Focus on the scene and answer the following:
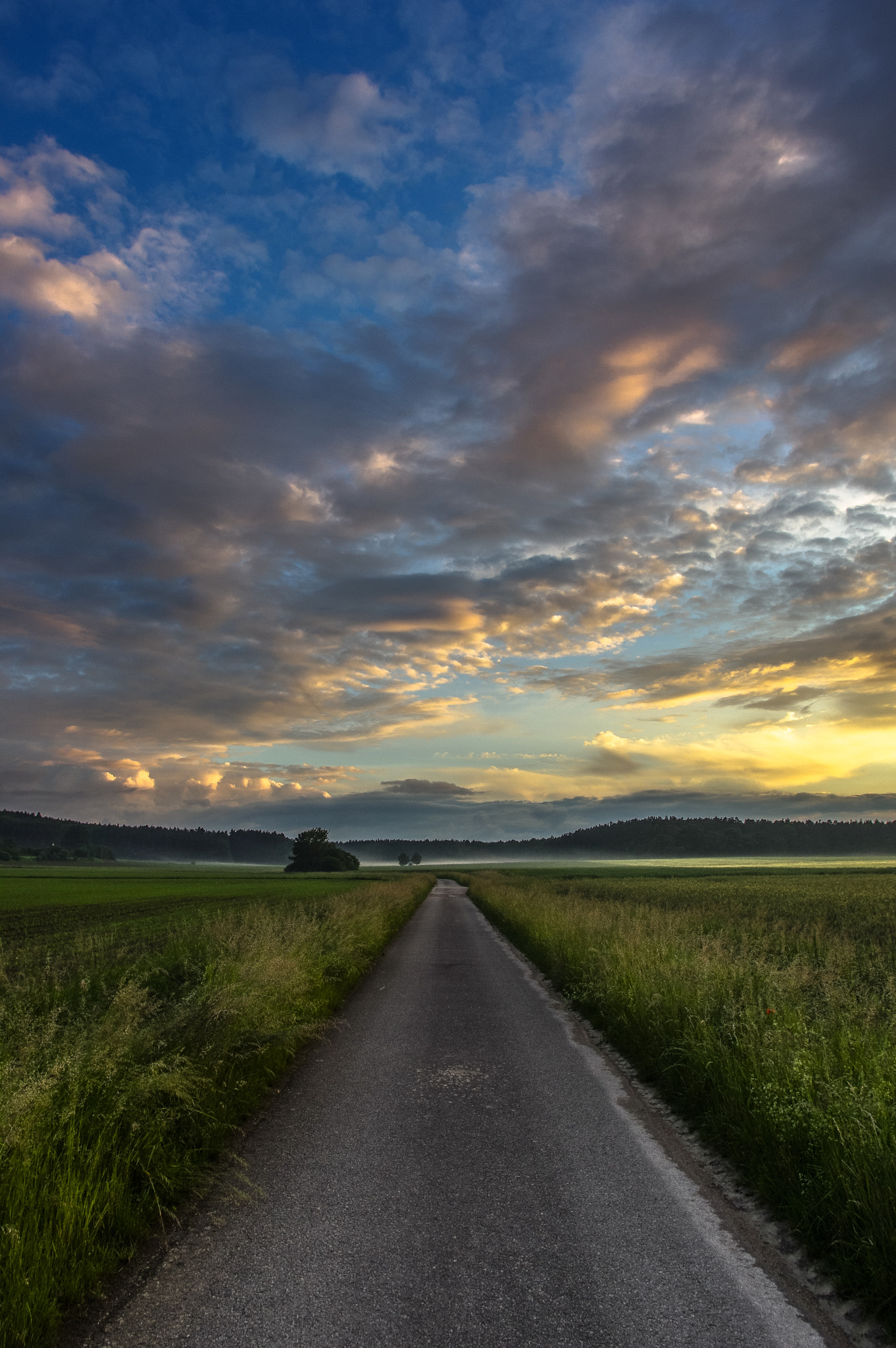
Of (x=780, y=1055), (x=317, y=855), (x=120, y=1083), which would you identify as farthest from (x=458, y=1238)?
(x=317, y=855)

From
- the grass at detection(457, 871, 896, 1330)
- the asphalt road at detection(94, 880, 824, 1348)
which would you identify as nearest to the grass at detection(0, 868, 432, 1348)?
the asphalt road at detection(94, 880, 824, 1348)

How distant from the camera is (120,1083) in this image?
19.2 feet

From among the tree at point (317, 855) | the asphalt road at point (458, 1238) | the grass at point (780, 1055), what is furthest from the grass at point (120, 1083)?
the tree at point (317, 855)

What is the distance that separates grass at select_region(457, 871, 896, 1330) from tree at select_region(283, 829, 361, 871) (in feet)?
478

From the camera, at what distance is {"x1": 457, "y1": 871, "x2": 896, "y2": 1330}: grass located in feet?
15.4

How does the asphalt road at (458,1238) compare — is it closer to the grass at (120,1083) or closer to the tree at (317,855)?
the grass at (120,1083)

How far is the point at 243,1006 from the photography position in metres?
8.48

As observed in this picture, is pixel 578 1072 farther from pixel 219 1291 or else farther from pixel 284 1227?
pixel 219 1291

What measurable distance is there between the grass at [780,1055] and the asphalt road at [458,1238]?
64 centimetres

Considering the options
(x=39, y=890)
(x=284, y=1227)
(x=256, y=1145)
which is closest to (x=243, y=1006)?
(x=256, y=1145)

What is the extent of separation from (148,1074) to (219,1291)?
2.38 meters

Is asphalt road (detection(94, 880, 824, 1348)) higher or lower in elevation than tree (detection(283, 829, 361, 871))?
higher

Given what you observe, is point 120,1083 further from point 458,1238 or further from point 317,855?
point 317,855

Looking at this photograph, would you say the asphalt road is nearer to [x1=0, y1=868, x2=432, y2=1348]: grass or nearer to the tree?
[x1=0, y1=868, x2=432, y2=1348]: grass
